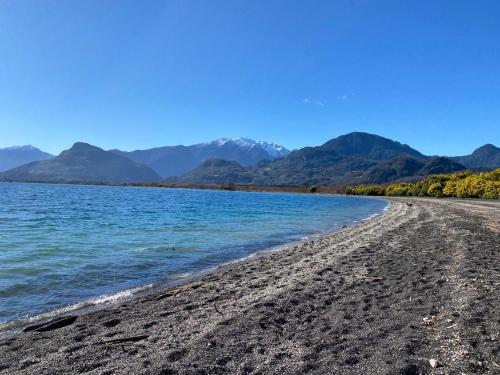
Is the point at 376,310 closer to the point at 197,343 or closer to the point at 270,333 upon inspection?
the point at 270,333

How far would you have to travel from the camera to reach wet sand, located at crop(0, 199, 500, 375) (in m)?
6.37

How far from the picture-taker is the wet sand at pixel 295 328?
251 inches

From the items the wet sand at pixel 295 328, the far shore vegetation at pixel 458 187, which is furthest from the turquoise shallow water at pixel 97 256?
the far shore vegetation at pixel 458 187

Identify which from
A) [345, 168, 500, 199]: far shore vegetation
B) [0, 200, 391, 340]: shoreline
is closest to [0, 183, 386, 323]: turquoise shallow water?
[0, 200, 391, 340]: shoreline

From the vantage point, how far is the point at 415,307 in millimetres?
9086

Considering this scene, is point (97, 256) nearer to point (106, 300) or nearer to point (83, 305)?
point (106, 300)

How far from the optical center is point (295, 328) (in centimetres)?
806

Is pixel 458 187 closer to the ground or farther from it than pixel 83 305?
farther from it

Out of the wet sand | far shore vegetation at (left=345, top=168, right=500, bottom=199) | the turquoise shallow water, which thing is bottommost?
the turquoise shallow water

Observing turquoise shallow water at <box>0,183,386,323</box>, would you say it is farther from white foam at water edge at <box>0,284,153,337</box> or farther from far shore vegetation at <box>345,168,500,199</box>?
far shore vegetation at <box>345,168,500,199</box>

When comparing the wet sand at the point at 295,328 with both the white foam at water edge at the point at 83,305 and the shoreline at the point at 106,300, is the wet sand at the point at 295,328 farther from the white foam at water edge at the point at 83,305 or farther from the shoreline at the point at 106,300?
the white foam at water edge at the point at 83,305

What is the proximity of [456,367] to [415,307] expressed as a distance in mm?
3132

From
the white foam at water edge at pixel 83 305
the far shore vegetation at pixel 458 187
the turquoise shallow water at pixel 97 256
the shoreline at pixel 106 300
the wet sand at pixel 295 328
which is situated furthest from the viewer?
the far shore vegetation at pixel 458 187

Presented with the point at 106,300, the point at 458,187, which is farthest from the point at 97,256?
the point at 458,187
